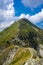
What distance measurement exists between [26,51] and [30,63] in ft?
223

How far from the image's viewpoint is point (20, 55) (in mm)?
190625

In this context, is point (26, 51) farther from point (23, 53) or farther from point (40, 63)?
point (40, 63)

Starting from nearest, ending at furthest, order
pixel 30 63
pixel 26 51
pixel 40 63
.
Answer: pixel 40 63 → pixel 30 63 → pixel 26 51

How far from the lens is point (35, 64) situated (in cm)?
11462

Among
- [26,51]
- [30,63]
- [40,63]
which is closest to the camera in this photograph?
[40,63]

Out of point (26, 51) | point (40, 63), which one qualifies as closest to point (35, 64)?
point (40, 63)

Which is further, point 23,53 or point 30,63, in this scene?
point 23,53

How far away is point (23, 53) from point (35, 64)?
2972 inches

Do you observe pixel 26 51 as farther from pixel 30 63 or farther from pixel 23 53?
pixel 30 63

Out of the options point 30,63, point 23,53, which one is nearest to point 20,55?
point 23,53

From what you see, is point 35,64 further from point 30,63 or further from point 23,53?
point 23,53

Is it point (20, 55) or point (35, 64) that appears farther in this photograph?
point (20, 55)

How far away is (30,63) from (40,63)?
10446 mm

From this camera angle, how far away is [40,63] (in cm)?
11225
